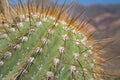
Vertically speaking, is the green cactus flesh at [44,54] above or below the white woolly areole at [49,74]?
above

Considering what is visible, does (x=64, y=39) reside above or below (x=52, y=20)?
below

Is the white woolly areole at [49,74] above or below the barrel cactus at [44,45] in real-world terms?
below

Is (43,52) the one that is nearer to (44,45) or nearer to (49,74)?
(44,45)

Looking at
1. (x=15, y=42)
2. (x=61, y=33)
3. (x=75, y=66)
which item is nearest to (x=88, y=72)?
(x=75, y=66)

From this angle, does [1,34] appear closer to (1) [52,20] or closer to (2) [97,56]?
(1) [52,20]

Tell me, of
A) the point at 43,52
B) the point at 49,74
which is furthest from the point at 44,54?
the point at 49,74

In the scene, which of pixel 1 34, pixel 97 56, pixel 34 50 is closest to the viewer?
pixel 34 50
